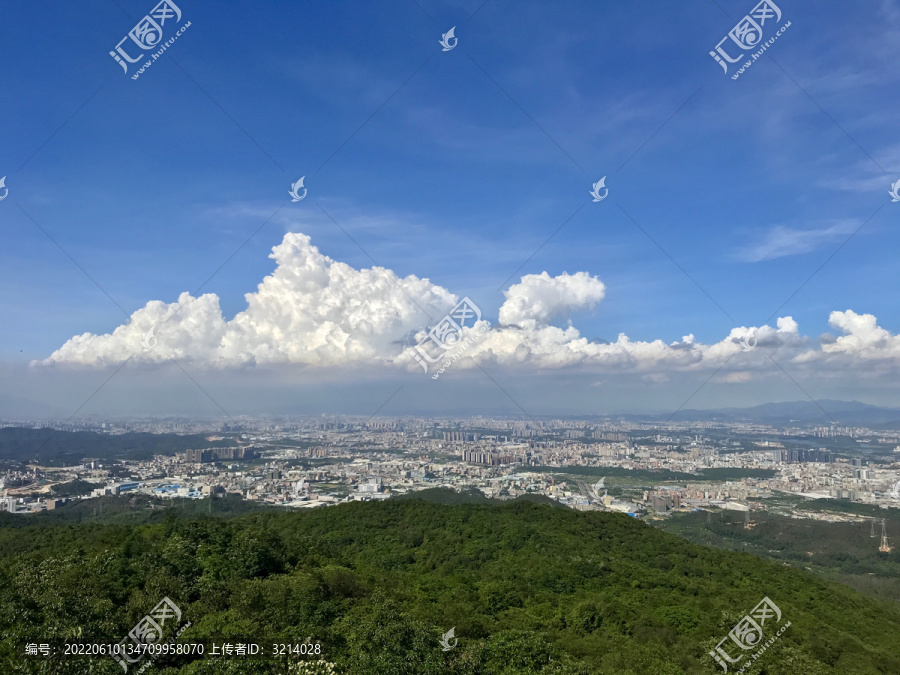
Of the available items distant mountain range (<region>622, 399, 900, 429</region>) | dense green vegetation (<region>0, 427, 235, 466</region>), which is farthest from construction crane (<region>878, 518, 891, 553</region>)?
distant mountain range (<region>622, 399, 900, 429</region>)

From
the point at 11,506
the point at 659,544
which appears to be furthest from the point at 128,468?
the point at 659,544

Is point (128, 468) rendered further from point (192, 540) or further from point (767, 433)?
point (767, 433)

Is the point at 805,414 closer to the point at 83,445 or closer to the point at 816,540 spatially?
the point at 816,540

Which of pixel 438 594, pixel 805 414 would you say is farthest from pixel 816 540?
pixel 805 414

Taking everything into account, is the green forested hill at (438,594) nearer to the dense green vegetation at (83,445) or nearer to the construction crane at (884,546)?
the construction crane at (884,546)

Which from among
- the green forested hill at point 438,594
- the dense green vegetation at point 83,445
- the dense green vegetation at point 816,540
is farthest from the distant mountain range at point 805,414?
the dense green vegetation at point 83,445

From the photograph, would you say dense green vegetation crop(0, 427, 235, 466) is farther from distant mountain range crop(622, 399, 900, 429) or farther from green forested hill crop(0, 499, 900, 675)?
distant mountain range crop(622, 399, 900, 429)
